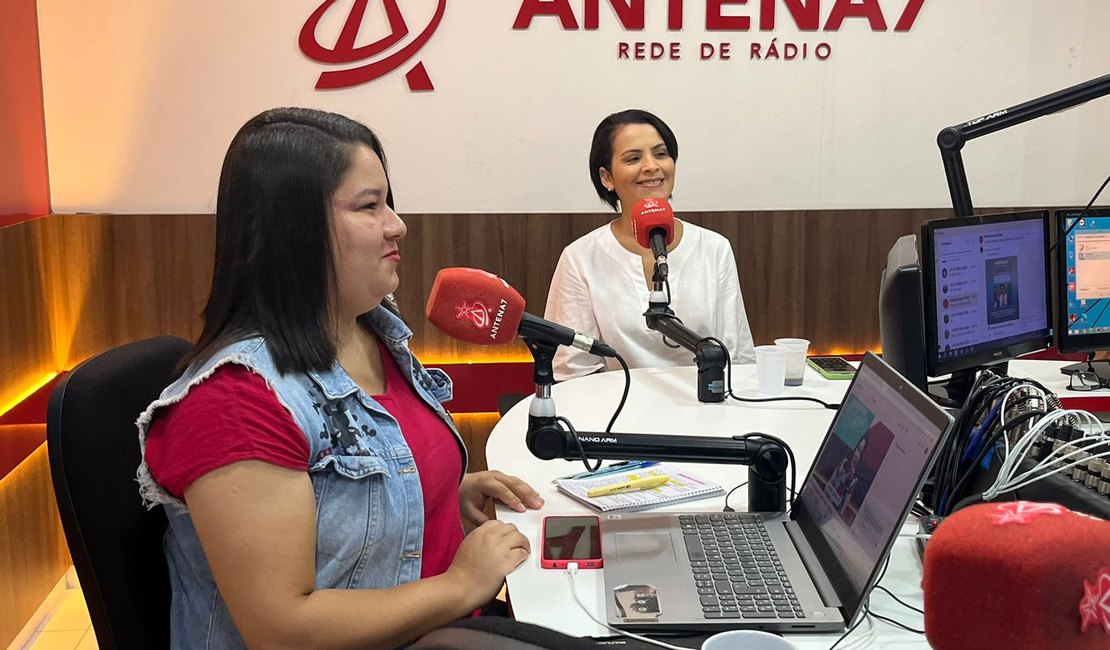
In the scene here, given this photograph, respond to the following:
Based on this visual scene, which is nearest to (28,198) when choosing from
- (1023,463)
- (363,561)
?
(363,561)

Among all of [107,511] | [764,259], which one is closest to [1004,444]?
[107,511]

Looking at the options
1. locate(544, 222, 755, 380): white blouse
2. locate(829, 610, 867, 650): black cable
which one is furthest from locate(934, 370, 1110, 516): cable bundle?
locate(544, 222, 755, 380): white blouse

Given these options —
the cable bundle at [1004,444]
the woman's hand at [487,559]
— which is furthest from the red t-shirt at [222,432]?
the cable bundle at [1004,444]

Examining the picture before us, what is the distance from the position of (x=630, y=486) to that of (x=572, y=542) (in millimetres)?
254

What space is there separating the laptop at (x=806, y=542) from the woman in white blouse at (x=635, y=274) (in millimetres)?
1563

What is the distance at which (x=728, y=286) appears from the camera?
10.8ft

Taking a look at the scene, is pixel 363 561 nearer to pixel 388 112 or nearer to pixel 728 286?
pixel 728 286

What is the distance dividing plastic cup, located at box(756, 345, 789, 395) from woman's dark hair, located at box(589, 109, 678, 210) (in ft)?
3.31

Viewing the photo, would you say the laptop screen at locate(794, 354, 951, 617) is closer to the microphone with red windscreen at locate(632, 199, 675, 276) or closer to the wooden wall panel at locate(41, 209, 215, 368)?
the microphone with red windscreen at locate(632, 199, 675, 276)

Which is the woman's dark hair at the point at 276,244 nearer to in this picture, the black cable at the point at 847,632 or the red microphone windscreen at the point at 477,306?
the red microphone windscreen at the point at 477,306

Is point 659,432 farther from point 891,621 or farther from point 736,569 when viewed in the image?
point 891,621

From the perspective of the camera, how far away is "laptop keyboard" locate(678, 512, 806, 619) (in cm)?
131

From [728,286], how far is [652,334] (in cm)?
34

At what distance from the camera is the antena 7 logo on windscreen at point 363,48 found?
3725 mm
